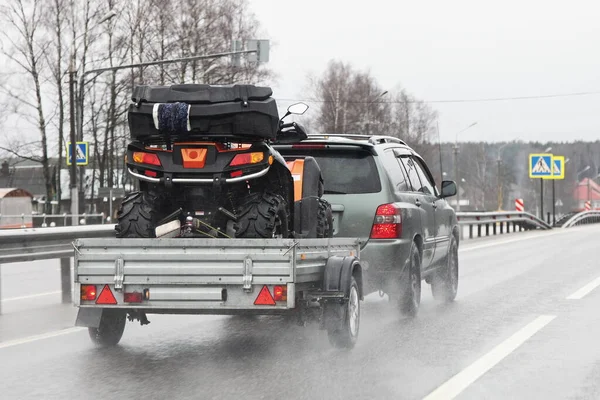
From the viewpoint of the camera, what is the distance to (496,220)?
3425 centimetres

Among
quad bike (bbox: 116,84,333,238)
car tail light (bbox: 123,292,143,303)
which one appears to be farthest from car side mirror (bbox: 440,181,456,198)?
car tail light (bbox: 123,292,143,303)

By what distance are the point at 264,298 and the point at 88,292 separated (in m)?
1.27

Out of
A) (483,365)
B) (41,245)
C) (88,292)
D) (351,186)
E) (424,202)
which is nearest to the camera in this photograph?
(88,292)

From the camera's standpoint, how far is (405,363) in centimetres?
748

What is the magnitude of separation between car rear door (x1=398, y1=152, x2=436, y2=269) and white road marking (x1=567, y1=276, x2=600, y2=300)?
7.39 ft

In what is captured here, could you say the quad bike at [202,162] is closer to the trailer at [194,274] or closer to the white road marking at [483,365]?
the trailer at [194,274]

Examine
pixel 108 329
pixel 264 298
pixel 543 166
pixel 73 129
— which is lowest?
pixel 108 329

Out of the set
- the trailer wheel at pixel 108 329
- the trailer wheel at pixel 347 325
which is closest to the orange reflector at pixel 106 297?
the trailer wheel at pixel 108 329

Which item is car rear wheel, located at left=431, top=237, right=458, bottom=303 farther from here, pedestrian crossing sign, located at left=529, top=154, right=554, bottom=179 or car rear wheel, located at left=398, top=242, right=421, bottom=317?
pedestrian crossing sign, located at left=529, top=154, right=554, bottom=179

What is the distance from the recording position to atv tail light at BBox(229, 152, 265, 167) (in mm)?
7668

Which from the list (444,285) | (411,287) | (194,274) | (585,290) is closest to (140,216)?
(194,274)

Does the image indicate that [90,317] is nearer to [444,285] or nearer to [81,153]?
[444,285]

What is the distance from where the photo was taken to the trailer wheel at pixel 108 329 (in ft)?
26.6

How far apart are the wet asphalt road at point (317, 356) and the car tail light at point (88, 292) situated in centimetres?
48
